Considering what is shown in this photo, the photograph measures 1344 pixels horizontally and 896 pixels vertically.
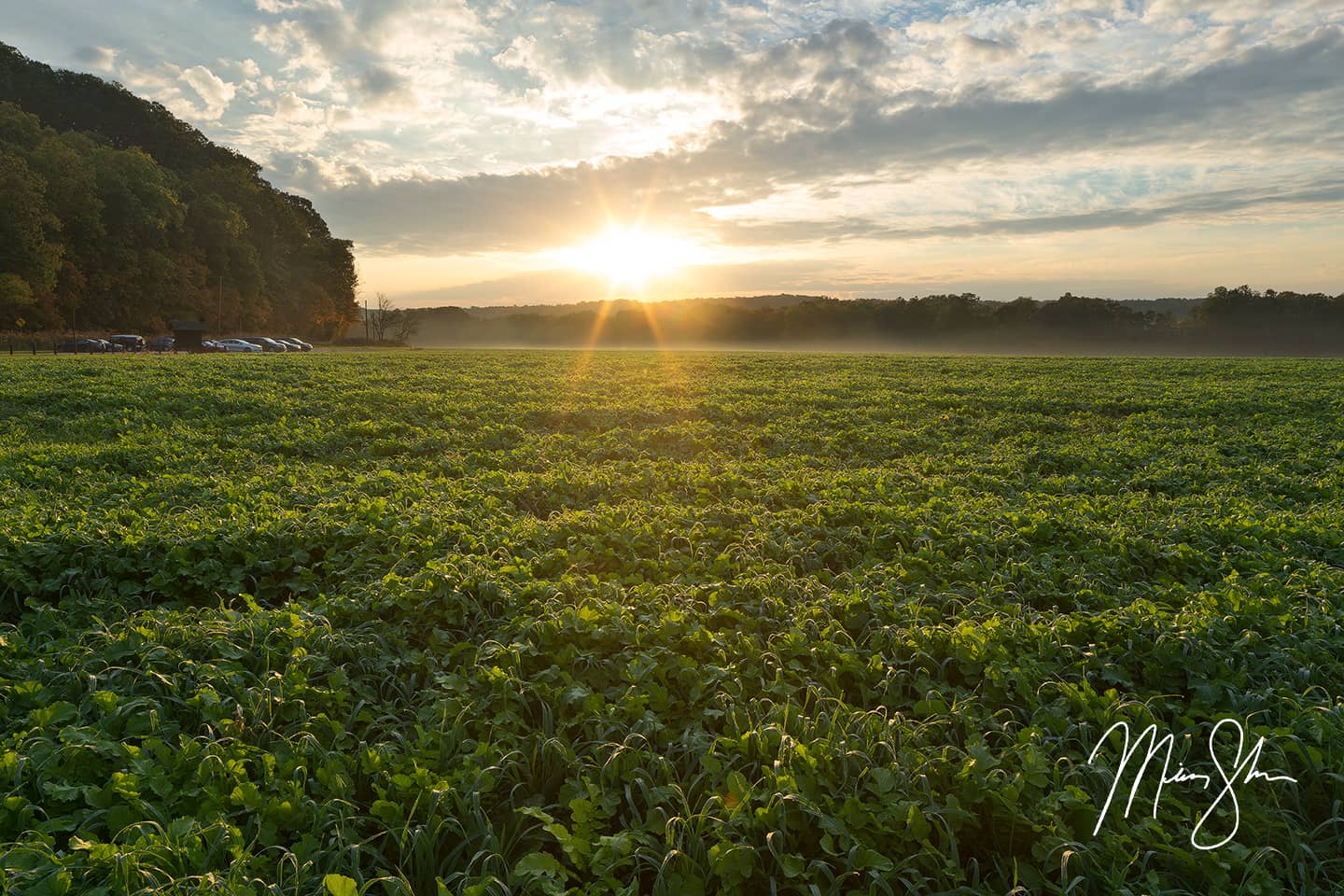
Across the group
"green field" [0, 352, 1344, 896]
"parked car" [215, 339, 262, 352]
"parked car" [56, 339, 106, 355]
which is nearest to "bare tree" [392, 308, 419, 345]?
"parked car" [215, 339, 262, 352]

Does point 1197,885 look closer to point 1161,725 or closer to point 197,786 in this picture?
point 1161,725

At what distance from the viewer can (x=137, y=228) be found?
6756 centimetres

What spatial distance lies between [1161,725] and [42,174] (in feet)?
265

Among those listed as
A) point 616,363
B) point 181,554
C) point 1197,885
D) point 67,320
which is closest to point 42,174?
point 67,320

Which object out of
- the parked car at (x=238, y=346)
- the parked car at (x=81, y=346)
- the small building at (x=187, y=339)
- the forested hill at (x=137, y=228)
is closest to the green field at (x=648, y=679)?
the parked car at (x=81, y=346)

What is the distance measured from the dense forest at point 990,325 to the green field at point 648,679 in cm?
8081

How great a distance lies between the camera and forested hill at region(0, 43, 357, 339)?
57.8 m

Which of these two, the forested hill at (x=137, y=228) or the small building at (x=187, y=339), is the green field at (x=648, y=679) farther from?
the forested hill at (x=137, y=228)

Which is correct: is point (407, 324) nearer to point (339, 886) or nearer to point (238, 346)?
point (238, 346)

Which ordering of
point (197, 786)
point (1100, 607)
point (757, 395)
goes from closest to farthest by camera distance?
point (197, 786)
point (1100, 607)
point (757, 395)

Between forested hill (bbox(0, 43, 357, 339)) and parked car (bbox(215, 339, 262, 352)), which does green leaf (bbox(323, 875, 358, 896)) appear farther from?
forested hill (bbox(0, 43, 357, 339))

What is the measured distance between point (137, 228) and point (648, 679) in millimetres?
83482

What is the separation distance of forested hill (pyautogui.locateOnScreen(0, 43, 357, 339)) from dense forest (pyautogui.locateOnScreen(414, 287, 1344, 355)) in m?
31.6

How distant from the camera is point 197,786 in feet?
12.6
